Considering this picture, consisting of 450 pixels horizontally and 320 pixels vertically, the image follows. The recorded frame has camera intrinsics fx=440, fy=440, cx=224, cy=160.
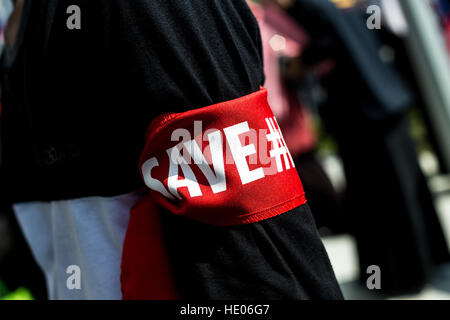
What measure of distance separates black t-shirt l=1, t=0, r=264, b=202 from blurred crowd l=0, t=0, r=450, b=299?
135 cm

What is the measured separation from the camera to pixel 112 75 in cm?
65

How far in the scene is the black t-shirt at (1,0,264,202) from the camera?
62 cm

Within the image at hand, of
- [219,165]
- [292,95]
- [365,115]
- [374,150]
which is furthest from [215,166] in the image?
[292,95]

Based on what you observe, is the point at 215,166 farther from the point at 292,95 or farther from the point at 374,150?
the point at 292,95

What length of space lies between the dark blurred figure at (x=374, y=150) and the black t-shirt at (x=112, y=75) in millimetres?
1488

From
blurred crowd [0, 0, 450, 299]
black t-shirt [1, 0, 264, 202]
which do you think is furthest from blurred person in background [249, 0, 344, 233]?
black t-shirt [1, 0, 264, 202]

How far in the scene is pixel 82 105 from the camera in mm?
704

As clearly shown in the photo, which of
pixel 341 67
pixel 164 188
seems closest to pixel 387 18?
pixel 341 67

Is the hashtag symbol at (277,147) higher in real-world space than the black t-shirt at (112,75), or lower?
lower

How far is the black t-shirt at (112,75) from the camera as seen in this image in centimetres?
62

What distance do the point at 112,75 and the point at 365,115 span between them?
1731mm

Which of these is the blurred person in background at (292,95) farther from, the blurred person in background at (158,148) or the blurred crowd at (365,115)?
the blurred person in background at (158,148)

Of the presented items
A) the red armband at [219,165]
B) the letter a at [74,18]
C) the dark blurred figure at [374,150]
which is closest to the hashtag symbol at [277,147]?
the red armband at [219,165]

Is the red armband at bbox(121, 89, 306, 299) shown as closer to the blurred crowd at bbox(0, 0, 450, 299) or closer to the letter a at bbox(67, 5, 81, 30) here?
the letter a at bbox(67, 5, 81, 30)
